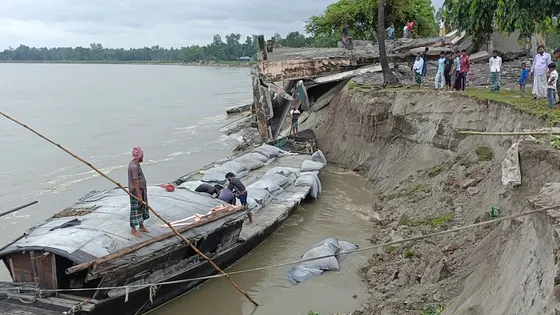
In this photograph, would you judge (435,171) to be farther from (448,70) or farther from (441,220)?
(448,70)

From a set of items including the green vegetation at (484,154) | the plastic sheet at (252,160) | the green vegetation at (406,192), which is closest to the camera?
the green vegetation at (484,154)

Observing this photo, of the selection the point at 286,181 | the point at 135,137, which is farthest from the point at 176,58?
the point at 286,181

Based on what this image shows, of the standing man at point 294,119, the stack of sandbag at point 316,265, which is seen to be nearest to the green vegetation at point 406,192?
the stack of sandbag at point 316,265

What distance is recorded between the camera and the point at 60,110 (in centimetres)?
4762

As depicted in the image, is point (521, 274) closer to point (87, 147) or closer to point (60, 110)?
point (87, 147)

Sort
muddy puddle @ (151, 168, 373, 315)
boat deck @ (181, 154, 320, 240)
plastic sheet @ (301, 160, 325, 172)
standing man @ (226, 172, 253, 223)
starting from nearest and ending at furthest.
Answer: muddy puddle @ (151, 168, 373, 315), standing man @ (226, 172, 253, 223), boat deck @ (181, 154, 320, 240), plastic sheet @ (301, 160, 325, 172)

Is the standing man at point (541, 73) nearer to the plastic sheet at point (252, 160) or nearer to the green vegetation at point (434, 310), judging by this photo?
the green vegetation at point (434, 310)

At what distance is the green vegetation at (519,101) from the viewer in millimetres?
11422

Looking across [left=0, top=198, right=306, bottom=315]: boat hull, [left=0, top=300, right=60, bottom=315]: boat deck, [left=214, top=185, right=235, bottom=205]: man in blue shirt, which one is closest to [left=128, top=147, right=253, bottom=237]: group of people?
[left=0, top=198, right=306, bottom=315]: boat hull

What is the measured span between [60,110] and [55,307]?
1703 inches

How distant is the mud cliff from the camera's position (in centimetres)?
636

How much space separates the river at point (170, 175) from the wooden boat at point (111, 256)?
2.70ft

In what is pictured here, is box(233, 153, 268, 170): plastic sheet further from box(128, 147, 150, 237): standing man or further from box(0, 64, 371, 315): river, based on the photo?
box(128, 147, 150, 237): standing man

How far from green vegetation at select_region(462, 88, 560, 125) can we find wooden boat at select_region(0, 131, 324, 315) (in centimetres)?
721
